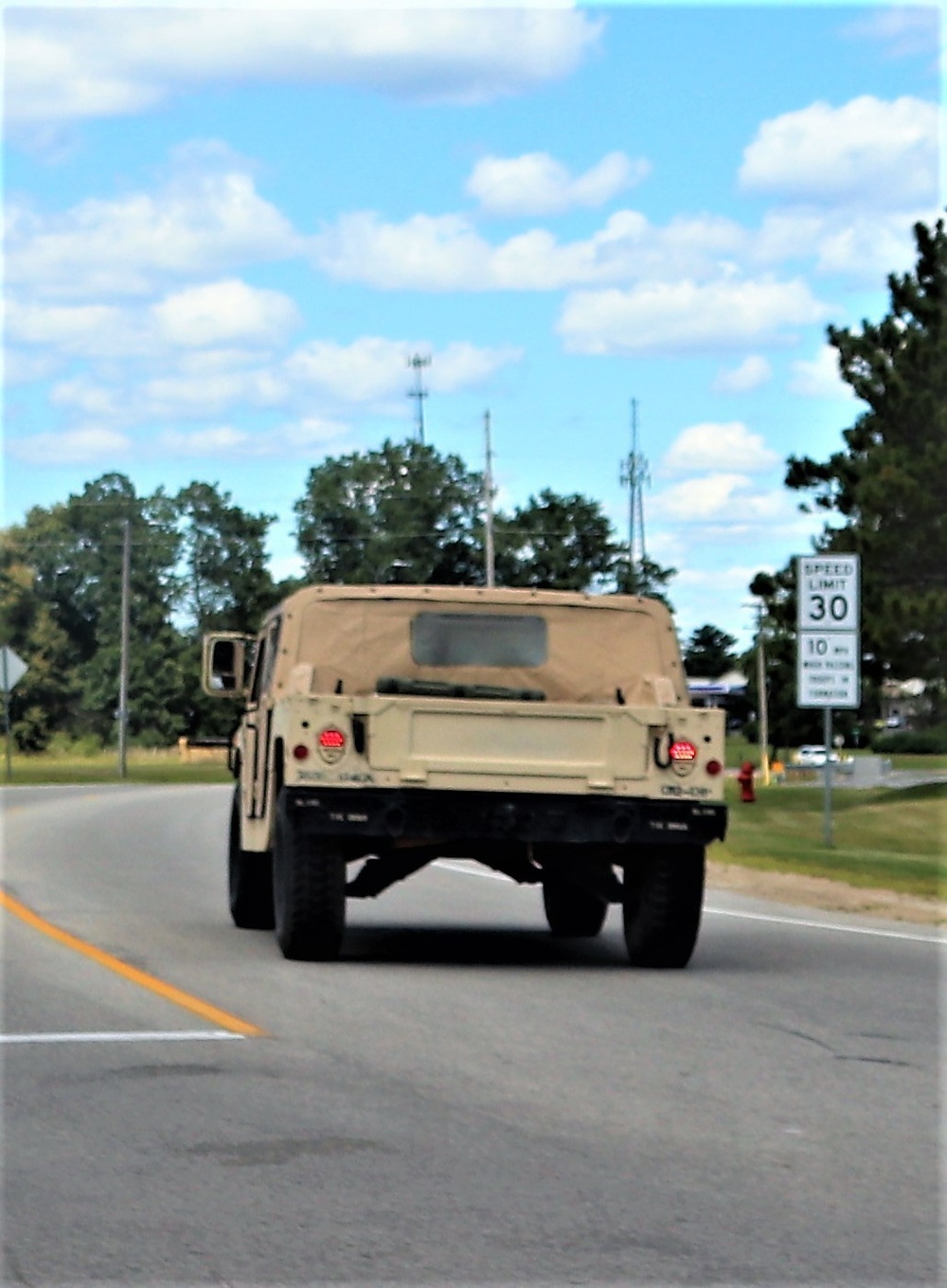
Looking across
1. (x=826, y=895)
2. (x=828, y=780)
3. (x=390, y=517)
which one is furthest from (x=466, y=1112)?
(x=390, y=517)

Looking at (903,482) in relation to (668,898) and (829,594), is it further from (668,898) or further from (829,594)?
(668,898)

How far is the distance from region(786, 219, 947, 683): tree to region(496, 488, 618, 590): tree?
45.0 meters

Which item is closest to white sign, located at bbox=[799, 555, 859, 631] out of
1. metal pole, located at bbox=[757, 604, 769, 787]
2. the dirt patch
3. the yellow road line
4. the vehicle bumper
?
the dirt patch

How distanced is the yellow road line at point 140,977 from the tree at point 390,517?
267 ft

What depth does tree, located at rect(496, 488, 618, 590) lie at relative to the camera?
319 feet

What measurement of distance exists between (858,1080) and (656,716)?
4089mm

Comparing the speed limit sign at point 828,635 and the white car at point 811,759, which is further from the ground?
the speed limit sign at point 828,635

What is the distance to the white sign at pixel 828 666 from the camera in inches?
1041

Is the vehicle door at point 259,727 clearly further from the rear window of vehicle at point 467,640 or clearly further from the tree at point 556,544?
the tree at point 556,544

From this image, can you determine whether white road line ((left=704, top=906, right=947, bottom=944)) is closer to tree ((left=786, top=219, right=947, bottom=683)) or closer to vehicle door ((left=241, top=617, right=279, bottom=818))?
vehicle door ((left=241, top=617, right=279, bottom=818))

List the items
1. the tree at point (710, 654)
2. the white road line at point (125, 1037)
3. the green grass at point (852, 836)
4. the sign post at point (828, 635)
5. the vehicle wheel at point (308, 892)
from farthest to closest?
1. the tree at point (710, 654)
2. the sign post at point (828, 635)
3. the green grass at point (852, 836)
4. the vehicle wheel at point (308, 892)
5. the white road line at point (125, 1037)

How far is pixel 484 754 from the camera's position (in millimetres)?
13945

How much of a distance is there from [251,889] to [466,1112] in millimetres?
7892

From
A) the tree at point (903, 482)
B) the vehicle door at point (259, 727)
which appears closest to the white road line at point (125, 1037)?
the vehicle door at point (259, 727)
